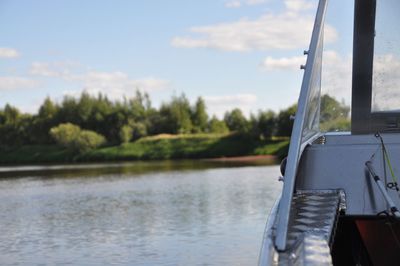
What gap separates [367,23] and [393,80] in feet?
2.11

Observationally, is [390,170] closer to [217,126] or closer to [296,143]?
[296,143]

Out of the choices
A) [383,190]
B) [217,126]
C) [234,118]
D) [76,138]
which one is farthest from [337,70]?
[234,118]

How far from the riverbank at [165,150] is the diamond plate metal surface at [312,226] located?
5741 cm

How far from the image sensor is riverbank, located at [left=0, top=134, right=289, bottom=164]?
6656 centimetres

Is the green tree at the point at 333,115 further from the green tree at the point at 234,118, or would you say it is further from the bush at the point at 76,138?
the green tree at the point at 234,118

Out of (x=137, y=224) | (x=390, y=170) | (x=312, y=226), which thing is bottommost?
(x=137, y=224)

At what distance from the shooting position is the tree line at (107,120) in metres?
83.8

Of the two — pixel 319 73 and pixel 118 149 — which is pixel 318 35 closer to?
pixel 319 73

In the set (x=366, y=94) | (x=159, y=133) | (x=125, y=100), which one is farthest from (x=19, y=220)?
(x=125, y=100)

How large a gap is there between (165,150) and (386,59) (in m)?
65.1

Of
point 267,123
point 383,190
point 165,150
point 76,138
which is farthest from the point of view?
point 76,138

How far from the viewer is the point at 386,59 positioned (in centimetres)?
576

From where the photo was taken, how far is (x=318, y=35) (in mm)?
4863

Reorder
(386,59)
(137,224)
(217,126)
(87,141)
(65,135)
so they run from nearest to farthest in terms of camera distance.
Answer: (386,59) < (137,224) < (87,141) < (65,135) < (217,126)
